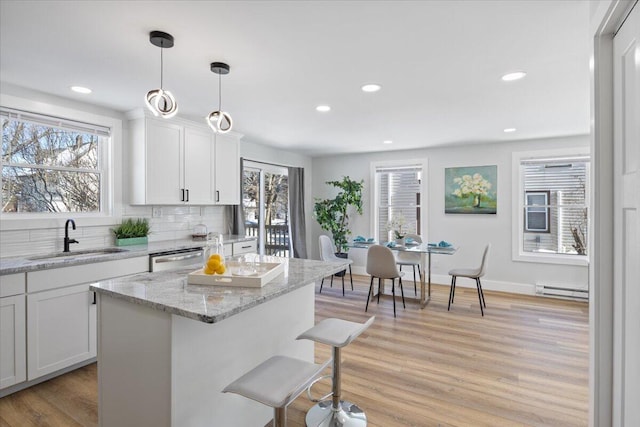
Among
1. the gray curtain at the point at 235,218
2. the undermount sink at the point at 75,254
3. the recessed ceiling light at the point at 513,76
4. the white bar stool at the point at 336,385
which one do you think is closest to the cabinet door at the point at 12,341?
the undermount sink at the point at 75,254

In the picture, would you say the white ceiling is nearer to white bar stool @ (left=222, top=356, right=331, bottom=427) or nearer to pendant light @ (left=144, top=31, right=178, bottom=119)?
pendant light @ (left=144, top=31, right=178, bottom=119)

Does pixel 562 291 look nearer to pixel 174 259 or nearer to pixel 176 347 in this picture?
pixel 174 259

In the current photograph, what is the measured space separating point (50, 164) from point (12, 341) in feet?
→ 5.19

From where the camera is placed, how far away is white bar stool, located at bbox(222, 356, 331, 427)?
1.36 m

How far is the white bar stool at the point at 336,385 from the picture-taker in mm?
1911

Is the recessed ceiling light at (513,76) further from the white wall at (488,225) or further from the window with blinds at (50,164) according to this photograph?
the window with blinds at (50,164)

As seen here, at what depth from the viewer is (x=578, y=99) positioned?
320 cm

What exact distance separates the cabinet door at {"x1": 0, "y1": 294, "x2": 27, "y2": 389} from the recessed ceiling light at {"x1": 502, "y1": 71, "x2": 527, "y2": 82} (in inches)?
154

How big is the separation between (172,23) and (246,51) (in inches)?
19.0

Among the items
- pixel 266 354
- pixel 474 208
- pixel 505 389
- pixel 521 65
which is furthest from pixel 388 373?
pixel 474 208

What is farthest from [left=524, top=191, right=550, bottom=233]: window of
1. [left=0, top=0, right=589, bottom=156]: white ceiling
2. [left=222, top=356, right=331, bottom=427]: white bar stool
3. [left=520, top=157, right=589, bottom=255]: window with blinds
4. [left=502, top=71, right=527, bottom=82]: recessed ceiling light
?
[left=222, top=356, right=331, bottom=427]: white bar stool

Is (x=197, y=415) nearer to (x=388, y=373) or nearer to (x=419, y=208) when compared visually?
(x=388, y=373)

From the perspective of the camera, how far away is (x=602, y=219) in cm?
150

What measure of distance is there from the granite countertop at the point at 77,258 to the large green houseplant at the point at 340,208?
9.04 feet
